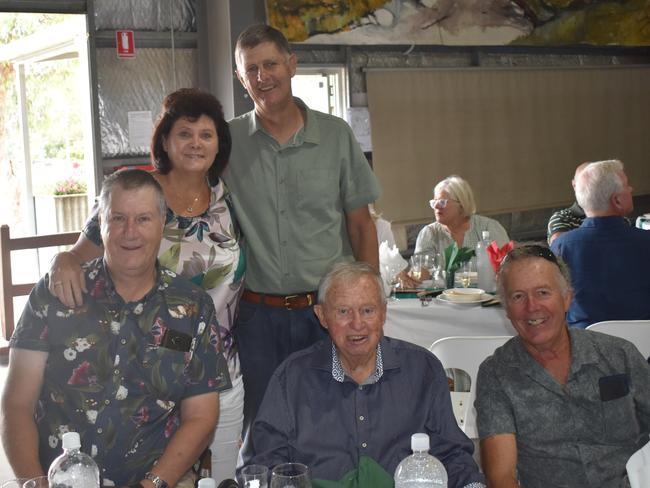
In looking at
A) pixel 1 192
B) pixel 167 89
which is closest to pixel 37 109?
pixel 1 192

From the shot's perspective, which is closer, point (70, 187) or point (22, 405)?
point (22, 405)

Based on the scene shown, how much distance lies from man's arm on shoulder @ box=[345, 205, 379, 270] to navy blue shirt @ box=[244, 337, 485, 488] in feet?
2.61

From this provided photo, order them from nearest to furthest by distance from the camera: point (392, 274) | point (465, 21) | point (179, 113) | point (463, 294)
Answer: point (179, 113), point (463, 294), point (392, 274), point (465, 21)

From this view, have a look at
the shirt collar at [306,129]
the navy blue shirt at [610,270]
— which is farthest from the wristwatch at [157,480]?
the navy blue shirt at [610,270]

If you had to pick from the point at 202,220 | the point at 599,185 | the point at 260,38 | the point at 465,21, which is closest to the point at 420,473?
the point at 202,220

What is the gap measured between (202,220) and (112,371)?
706 millimetres

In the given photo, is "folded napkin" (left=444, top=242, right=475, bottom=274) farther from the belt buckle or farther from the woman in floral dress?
the woman in floral dress

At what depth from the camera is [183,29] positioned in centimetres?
580

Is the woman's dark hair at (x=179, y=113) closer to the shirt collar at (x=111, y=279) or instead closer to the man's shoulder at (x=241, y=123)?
the man's shoulder at (x=241, y=123)

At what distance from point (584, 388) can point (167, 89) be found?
4.17 metres

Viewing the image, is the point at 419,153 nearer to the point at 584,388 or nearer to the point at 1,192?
the point at 584,388

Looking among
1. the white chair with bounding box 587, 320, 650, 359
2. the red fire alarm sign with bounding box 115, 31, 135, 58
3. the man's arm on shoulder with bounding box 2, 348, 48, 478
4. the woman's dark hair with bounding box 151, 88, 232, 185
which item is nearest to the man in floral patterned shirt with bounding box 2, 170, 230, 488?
the man's arm on shoulder with bounding box 2, 348, 48, 478

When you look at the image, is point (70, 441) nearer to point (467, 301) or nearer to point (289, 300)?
point (289, 300)

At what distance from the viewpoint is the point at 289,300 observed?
297cm
